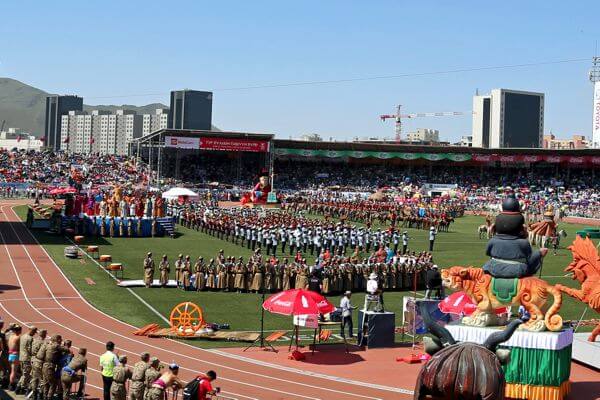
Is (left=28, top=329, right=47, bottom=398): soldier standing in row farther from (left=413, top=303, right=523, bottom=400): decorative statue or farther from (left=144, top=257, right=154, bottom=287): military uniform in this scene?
(left=144, top=257, right=154, bottom=287): military uniform

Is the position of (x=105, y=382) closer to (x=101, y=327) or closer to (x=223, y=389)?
(x=223, y=389)

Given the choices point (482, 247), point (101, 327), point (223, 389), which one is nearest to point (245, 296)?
point (101, 327)

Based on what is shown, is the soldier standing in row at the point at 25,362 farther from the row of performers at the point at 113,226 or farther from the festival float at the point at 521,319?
the row of performers at the point at 113,226

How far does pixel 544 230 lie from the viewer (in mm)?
35938

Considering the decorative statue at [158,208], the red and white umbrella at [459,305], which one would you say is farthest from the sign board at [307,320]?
the decorative statue at [158,208]

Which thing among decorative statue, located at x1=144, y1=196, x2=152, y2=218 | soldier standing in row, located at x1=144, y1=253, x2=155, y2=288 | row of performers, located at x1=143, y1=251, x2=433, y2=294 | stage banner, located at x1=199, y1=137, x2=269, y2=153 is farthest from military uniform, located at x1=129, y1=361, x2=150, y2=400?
stage banner, located at x1=199, y1=137, x2=269, y2=153

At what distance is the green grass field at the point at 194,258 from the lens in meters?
21.4

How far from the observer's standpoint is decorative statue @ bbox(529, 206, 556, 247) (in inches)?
1401

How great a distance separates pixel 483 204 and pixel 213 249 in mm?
38825

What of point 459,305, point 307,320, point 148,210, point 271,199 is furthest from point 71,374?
point 271,199

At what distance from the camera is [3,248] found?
33.0m

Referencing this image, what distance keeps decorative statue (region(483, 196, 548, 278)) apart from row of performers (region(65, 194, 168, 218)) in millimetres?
27055

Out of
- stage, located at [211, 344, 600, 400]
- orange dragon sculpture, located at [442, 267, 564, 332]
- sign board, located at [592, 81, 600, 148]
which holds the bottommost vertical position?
stage, located at [211, 344, 600, 400]

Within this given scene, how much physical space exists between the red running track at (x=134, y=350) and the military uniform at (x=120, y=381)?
1.79 m
